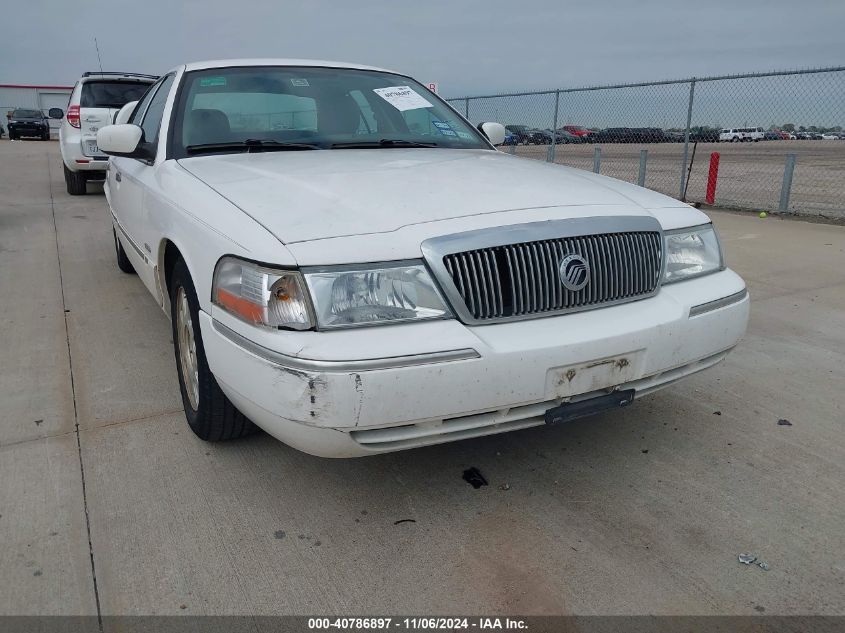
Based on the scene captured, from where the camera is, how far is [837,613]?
2010mm

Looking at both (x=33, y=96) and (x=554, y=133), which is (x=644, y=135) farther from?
(x=33, y=96)

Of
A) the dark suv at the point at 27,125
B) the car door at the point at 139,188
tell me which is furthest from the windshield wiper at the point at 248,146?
the dark suv at the point at 27,125

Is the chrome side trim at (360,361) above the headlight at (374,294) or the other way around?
the other way around

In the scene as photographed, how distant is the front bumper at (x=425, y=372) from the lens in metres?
2.01

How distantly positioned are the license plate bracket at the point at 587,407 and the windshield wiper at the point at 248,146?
1.90 meters

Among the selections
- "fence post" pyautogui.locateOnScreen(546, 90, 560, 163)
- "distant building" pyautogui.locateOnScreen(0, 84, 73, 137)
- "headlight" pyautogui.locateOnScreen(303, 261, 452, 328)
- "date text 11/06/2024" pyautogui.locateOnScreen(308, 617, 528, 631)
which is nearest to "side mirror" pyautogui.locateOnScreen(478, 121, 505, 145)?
"headlight" pyautogui.locateOnScreen(303, 261, 452, 328)

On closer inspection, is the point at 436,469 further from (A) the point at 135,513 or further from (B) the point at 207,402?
(A) the point at 135,513

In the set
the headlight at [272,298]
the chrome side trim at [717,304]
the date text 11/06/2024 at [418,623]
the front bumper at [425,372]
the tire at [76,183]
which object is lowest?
the date text 11/06/2024 at [418,623]

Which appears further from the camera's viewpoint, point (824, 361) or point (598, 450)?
point (824, 361)

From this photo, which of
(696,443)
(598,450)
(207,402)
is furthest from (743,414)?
(207,402)

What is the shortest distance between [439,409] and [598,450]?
45.1 inches

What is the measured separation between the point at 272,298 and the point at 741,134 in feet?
37.5

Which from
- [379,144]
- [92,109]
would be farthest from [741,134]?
[92,109]

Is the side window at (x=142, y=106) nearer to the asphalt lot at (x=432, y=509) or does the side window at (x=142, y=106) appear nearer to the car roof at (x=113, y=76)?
the asphalt lot at (x=432, y=509)
